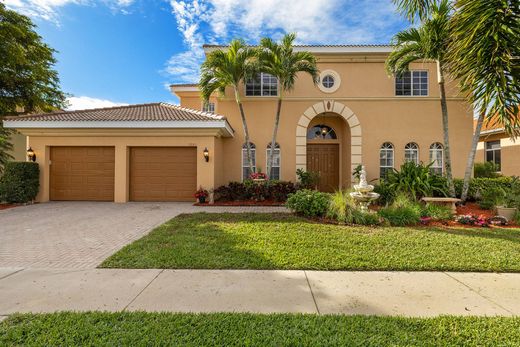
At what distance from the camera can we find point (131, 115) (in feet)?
37.8

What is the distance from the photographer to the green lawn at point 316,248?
13.7 ft

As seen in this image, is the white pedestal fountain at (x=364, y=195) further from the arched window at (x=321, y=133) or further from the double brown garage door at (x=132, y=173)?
the double brown garage door at (x=132, y=173)

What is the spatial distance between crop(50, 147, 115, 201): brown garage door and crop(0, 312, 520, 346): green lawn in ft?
31.8

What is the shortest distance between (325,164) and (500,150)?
13.1 metres

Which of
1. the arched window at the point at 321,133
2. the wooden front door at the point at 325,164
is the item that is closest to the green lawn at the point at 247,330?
the wooden front door at the point at 325,164

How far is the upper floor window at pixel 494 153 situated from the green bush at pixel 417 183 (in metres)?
10.9

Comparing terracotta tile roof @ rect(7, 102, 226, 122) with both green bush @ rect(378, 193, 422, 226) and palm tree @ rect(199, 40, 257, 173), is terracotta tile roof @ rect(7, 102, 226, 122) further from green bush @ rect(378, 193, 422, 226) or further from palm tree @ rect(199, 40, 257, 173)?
green bush @ rect(378, 193, 422, 226)

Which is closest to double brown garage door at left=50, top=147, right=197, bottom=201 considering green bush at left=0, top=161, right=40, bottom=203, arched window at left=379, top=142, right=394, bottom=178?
green bush at left=0, top=161, right=40, bottom=203

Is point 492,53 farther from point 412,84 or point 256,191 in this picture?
point 412,84

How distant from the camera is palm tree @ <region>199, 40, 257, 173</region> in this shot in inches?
415

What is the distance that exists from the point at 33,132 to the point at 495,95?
15.5 m

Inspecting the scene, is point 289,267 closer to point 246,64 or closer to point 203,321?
point 203,321

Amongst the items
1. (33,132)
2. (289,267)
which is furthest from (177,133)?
(289,267)

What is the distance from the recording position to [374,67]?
12383 millimetres
